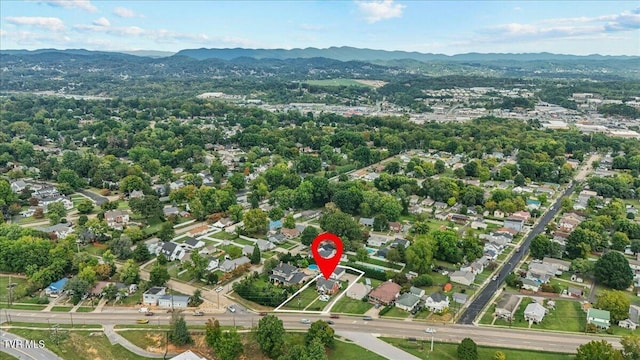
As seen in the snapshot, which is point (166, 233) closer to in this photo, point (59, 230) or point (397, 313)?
point (59, 230)

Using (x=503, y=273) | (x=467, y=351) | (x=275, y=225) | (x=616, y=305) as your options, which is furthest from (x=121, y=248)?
(x=616, y=305)

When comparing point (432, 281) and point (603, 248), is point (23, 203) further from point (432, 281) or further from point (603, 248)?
point (603, 248)

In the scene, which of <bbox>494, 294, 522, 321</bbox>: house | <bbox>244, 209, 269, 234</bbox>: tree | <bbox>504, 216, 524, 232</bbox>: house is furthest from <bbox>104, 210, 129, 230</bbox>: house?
<bbox>504, 216, 524, 232</bbox>: house

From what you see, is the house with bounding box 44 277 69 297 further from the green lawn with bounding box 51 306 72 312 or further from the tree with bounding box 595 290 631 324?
the tree with bounding box 595 290 631 324

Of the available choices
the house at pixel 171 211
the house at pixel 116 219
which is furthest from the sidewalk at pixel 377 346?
the house at pixel 116 219

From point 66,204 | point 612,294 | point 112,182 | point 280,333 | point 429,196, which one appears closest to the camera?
point 280,333

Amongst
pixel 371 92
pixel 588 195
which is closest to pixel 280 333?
pixel 588 195
